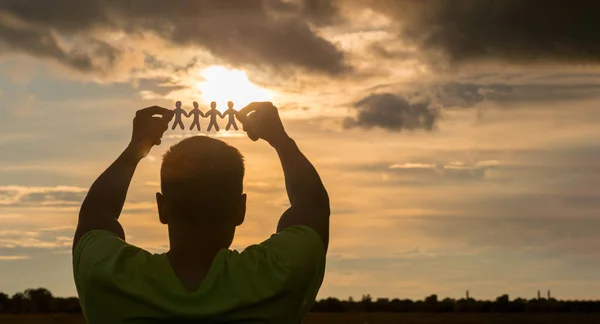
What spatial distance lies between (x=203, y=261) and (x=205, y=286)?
0.35 ft

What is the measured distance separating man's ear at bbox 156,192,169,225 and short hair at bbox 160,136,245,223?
10 cm

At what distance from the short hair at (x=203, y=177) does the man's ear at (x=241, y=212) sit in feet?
0.20

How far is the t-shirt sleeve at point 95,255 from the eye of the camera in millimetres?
3094

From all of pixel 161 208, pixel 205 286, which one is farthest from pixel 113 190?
pixel 205 286

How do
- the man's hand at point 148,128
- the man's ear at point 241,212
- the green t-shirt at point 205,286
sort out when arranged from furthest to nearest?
the man's hand at point 148,128 < the man's ear at point 241,212 < the green t-shirt at point 205,286

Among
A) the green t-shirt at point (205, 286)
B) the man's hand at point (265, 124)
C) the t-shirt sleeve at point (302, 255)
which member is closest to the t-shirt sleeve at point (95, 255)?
the green t-shirt at point (205, 286)

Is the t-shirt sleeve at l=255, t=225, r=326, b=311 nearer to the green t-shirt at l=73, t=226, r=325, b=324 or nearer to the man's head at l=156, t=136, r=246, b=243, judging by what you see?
the green t-shirt at l=73, t=226, r=325, b=324

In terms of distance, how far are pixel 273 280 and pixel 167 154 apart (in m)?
0.51

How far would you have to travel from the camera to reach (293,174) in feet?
10.9

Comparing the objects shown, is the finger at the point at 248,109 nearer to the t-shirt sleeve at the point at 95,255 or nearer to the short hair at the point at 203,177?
the short hair at the point at 203,177

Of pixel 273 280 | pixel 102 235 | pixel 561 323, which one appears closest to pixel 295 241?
pixel 273 280

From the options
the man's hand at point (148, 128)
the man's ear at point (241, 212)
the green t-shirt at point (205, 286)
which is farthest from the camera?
the man's hand at point (148, 128)

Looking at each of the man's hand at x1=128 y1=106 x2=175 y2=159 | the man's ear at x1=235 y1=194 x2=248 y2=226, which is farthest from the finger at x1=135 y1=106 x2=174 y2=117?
the man's ear at x1=235 y1=194 x2=248 y2=226

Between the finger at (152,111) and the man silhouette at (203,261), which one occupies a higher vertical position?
the finger at (152,111)
